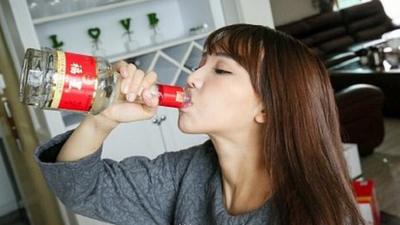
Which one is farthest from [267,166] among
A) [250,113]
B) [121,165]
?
[121,165]

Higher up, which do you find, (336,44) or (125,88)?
(125,88)

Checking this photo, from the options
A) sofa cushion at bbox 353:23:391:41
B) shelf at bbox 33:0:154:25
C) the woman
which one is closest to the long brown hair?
the woman

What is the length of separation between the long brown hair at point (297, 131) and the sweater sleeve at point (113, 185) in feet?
0.96

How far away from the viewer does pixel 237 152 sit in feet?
2.90

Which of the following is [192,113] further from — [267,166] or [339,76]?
[339,76]

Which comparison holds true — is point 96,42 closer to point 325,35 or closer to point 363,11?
point 325,35

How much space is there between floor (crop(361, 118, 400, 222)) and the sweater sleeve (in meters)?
1.87

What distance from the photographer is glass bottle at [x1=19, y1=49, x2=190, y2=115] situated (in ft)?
2.40

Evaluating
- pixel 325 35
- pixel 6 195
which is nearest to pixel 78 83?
pixel 6 195

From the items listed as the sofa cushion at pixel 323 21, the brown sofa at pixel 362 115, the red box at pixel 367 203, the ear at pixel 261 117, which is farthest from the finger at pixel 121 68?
the sofa cushion at pixel 323 21

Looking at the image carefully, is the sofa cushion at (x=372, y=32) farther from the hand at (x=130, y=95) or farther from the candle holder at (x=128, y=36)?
the hand at (x=130, y=95)

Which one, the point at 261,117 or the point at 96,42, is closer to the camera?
the point at 261,117

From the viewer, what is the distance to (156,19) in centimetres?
222

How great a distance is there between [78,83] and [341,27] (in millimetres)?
5780
